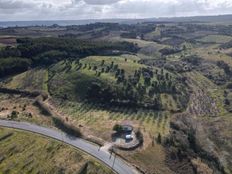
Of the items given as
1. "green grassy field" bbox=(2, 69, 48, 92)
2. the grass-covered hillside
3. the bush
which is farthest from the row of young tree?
the bush

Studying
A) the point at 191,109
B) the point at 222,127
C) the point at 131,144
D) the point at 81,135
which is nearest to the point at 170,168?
the point at 131,144

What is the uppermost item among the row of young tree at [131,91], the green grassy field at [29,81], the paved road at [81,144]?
the paved road at [81,144]

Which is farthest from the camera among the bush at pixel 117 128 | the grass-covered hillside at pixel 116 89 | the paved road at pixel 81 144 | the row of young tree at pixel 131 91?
the grass-covered hillside at pixel 116 89

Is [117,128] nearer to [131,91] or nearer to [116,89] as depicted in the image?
[131,91]

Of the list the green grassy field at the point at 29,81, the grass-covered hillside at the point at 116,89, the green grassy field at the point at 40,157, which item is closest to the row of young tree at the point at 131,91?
the grass-covered hillside at the point at 116,89

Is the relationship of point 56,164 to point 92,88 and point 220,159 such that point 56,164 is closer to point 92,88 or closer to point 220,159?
point 220,159

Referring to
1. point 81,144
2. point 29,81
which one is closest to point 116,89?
point 29,81

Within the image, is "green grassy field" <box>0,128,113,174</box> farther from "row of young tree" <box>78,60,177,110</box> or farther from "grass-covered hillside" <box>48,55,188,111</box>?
"row of young tree" <box>78,60,177,110</box>

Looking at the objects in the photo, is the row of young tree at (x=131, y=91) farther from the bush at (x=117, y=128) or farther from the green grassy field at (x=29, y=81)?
the bush at (x=117, y=128)
